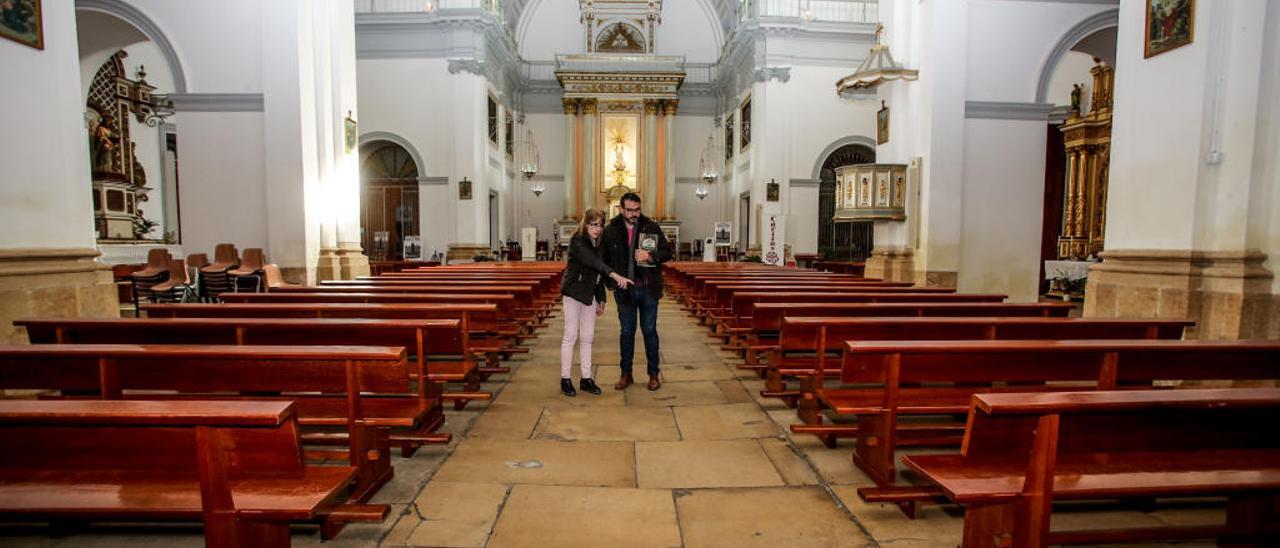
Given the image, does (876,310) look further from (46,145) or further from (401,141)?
(401,141)

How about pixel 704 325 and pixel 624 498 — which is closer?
pixel 624 498

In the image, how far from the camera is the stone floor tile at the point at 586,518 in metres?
2.32

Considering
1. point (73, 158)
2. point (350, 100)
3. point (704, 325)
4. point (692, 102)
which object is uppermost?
point (692, 102)

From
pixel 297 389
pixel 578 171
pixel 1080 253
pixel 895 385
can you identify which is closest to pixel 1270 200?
pixel 895 385

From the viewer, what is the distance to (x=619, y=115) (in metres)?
23.8

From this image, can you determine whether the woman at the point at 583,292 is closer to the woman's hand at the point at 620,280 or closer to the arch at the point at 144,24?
the woman's hand at the point at 620,280

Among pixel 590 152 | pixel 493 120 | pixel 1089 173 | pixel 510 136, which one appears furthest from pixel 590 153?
pixel 1089 173

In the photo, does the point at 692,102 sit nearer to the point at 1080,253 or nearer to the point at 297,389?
the point at 1080,253

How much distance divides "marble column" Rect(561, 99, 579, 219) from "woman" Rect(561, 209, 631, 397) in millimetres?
19200

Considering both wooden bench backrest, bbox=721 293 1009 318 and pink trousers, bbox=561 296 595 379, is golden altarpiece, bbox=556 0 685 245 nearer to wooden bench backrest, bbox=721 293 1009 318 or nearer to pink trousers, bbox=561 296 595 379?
wooden bench backrest, bbox=721 293 1009 318

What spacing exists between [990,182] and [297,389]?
9879 millimetres

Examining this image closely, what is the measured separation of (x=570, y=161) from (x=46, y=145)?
63.4 feet

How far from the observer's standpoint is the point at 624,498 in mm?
2682

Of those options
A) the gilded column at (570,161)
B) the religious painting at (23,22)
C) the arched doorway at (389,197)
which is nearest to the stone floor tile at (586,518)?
the religious painting at (23,22)
